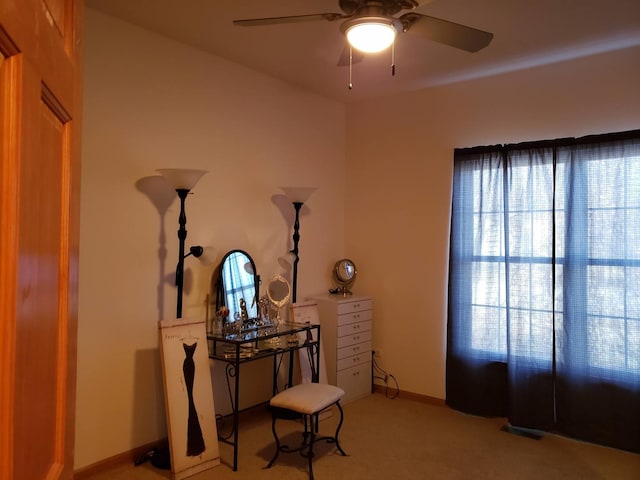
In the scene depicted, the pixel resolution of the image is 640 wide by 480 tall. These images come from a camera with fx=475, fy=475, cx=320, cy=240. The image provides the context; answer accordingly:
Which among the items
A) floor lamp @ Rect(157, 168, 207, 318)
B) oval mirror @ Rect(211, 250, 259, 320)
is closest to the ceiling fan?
floor lamp @ Rect(157, 168, 207, 318)

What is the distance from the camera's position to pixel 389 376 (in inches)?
177

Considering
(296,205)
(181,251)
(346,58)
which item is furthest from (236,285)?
(346,58)

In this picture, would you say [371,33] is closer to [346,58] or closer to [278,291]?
[346,58]

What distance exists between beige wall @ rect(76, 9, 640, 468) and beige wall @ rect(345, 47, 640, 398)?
0.01m

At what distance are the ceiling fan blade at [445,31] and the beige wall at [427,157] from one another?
1595mm

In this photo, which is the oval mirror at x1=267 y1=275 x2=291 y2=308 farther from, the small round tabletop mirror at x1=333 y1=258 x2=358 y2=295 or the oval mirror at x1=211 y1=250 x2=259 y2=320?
Result: the small round tabletop mirror at x1=333 y1=258 x2=358 y2=295

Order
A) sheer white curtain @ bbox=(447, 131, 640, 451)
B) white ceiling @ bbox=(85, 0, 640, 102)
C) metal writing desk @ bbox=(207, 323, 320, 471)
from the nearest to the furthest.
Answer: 1. white ceiling @ bbox=(85, 0, 640, 102)
2. metal writing desk @ bbox=(207, 323, 320, 471)
3. sheer white curtain @ bbox=(447, 131, 640, 451)

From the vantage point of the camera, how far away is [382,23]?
215cm

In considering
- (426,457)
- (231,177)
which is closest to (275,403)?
(426,457)

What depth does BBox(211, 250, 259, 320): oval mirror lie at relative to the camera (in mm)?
3504

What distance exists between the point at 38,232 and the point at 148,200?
8.26ft

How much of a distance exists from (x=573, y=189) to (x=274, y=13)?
240 centimetres

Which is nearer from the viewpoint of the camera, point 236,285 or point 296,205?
point 236,285

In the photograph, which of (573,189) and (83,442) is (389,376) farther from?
(83,442)
